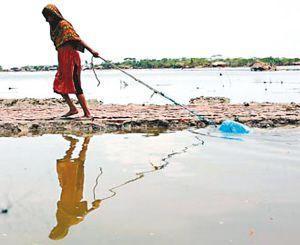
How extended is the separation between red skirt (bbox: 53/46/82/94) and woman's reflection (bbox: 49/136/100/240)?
2464 millimetres

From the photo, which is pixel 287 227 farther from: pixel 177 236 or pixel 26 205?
pixel 26 205

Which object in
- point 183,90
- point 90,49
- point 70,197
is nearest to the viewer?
point 70,197

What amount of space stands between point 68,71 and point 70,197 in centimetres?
434

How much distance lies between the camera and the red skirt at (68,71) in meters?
7.94

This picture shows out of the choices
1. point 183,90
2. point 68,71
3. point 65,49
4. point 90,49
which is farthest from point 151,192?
point 183,90

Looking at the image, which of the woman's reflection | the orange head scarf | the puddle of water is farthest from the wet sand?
the woman's reflection

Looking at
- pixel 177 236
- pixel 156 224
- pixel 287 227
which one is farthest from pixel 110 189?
pixel 287 227

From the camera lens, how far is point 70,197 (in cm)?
398

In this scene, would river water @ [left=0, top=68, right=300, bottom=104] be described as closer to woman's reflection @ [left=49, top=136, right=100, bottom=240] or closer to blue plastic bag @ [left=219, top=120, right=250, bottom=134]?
blue plastic bag @ [left=219, top=120, right=250, bottom=134]

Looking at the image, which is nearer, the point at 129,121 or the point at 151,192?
the point at 151,192

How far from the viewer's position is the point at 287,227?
317 centimetres

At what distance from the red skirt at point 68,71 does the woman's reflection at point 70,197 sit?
2.46 meters

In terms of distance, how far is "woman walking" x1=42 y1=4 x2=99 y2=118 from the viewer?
777cm

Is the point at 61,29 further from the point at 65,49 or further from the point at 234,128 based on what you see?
the point at 234,128
